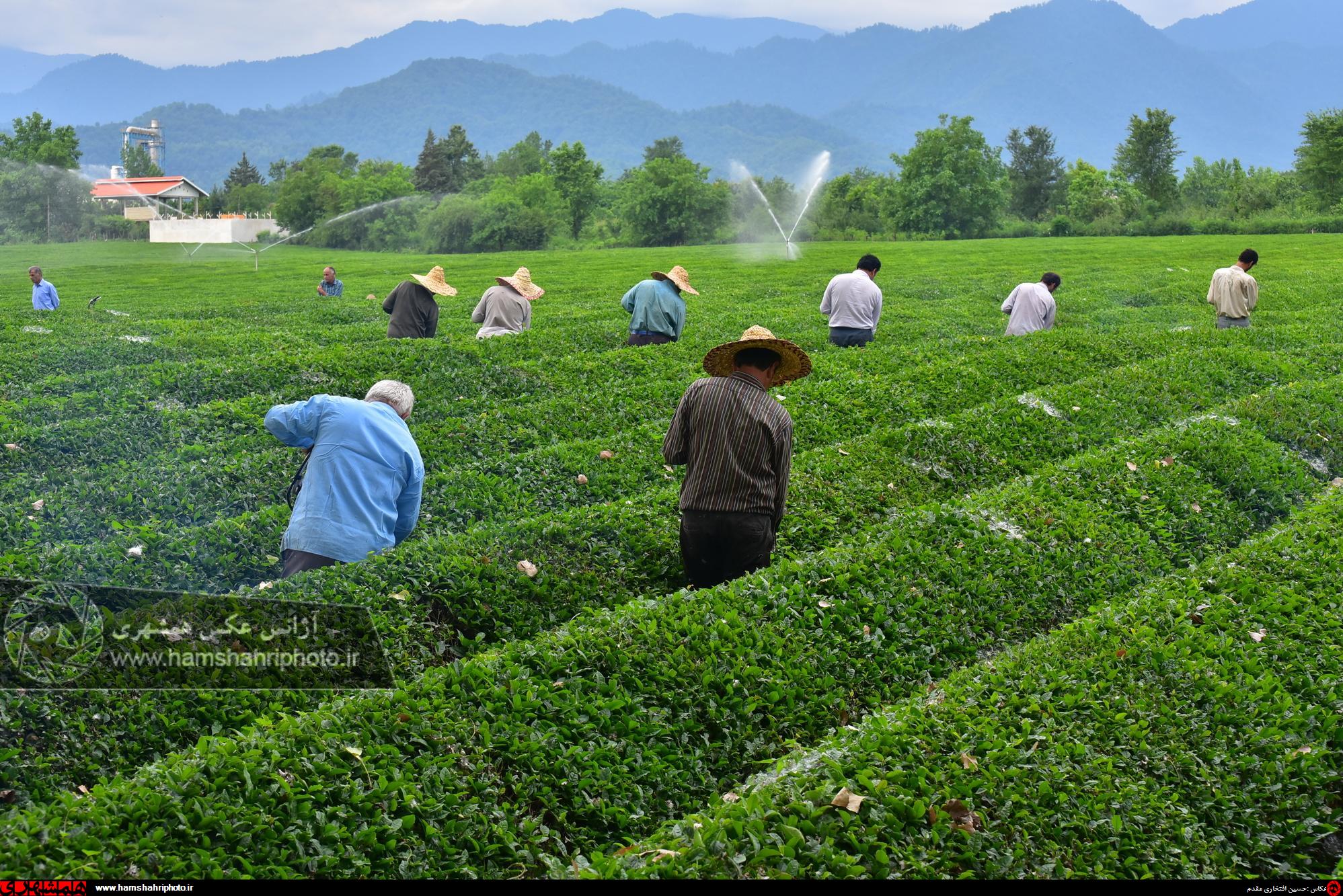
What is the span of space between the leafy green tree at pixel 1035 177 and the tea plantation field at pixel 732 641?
105173 millimetres

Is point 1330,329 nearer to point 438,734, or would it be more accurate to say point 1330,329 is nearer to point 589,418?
point 589,418

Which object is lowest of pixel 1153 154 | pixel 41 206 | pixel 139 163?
pixel 41 206

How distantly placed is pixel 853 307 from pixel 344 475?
41.1 feet

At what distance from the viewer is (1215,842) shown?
16.4 feet

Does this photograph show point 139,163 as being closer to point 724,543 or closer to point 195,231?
point 195,231

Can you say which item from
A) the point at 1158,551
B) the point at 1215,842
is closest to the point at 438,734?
the point at 1215,842

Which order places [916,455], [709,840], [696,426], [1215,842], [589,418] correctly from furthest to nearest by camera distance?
1. [589,418]
2. [916,455]
3. [696,426]
4. [1215,842]
5. [709,840]

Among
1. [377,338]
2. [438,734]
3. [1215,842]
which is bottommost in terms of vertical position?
[1215,842]

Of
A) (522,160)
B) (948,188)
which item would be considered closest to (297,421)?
(948,188)

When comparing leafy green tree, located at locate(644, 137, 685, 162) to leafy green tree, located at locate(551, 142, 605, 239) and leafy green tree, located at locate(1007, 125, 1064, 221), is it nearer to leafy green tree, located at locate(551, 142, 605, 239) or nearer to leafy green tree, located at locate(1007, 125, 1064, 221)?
leafy green tree, located at locate(551, 142, 605, 239)

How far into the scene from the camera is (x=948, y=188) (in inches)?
3669
